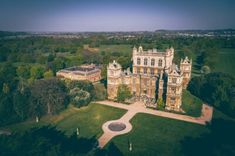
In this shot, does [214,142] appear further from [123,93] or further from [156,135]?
[123,93]

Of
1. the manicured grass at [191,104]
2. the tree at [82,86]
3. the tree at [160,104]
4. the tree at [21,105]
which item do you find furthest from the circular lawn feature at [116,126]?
the tree at [21,105]

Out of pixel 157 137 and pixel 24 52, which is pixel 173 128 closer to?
pixel 157 137

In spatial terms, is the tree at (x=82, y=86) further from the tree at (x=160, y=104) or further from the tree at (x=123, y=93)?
the tree at (x=160, y=104)

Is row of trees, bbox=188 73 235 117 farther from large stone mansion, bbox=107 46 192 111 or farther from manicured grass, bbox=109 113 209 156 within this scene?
manicured grass, bbox=109 113 209 156

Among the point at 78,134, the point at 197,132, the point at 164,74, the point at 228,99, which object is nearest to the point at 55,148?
the point at 78,134

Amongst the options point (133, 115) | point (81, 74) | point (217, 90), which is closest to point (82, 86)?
point (133, 115)

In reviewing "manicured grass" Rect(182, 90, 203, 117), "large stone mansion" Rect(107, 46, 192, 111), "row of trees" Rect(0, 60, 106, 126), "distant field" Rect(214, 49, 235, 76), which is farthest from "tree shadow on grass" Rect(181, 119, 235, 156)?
"distant field" Rect(214, 49, 235, 76)
